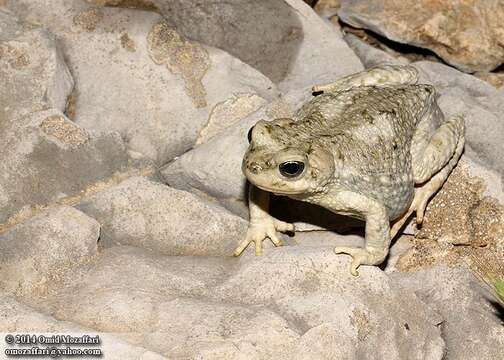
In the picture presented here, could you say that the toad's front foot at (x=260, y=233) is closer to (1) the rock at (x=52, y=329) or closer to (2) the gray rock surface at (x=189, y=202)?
(2) the gray rock surface at (x=189, y=202)

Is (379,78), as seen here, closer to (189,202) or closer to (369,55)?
(369,55)

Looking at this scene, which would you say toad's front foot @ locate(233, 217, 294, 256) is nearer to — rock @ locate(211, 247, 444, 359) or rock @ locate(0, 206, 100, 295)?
rock @ locate(211, 247, 444, 359)

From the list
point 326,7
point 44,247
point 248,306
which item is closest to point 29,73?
point 44,247

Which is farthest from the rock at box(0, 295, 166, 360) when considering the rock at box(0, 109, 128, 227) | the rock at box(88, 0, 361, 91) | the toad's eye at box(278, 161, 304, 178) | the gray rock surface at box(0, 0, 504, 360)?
the rock at box(88, 0, 361, 91)

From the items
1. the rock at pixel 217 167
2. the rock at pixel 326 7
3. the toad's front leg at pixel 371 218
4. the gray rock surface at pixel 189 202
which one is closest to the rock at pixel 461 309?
the gray rock surface at pixel 189 202

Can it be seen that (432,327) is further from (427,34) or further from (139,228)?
(427,34)

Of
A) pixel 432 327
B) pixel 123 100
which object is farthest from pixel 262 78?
pixel 432 327
